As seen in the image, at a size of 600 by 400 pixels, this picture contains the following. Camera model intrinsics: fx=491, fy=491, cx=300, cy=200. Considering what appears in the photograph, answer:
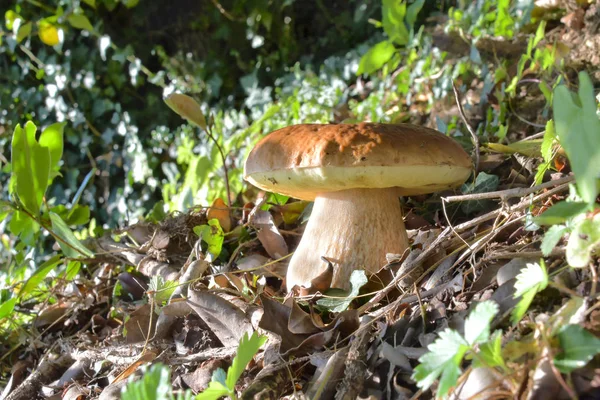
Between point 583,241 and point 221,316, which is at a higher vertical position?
point 583,241

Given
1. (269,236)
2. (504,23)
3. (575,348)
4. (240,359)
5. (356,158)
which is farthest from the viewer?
(504,23)

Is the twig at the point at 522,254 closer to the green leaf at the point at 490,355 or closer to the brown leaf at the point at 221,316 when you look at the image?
the green leaf at the point at 490,355

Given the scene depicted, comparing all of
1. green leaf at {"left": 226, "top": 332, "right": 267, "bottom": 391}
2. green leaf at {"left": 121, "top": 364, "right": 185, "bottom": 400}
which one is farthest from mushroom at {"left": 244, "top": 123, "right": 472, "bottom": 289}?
green leaf at {"left": 121, "top": 364, "right": 185, "bottom": 400}

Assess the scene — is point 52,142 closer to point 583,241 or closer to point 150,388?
point 150,388

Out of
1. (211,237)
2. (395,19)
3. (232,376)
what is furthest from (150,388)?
(395,19)

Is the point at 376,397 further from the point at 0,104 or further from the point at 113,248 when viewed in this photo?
the point at 0,104

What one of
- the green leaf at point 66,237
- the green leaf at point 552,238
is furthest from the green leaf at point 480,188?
the green leaf at point 66,237

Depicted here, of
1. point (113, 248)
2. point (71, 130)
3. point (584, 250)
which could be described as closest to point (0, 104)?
point (71, 130)
